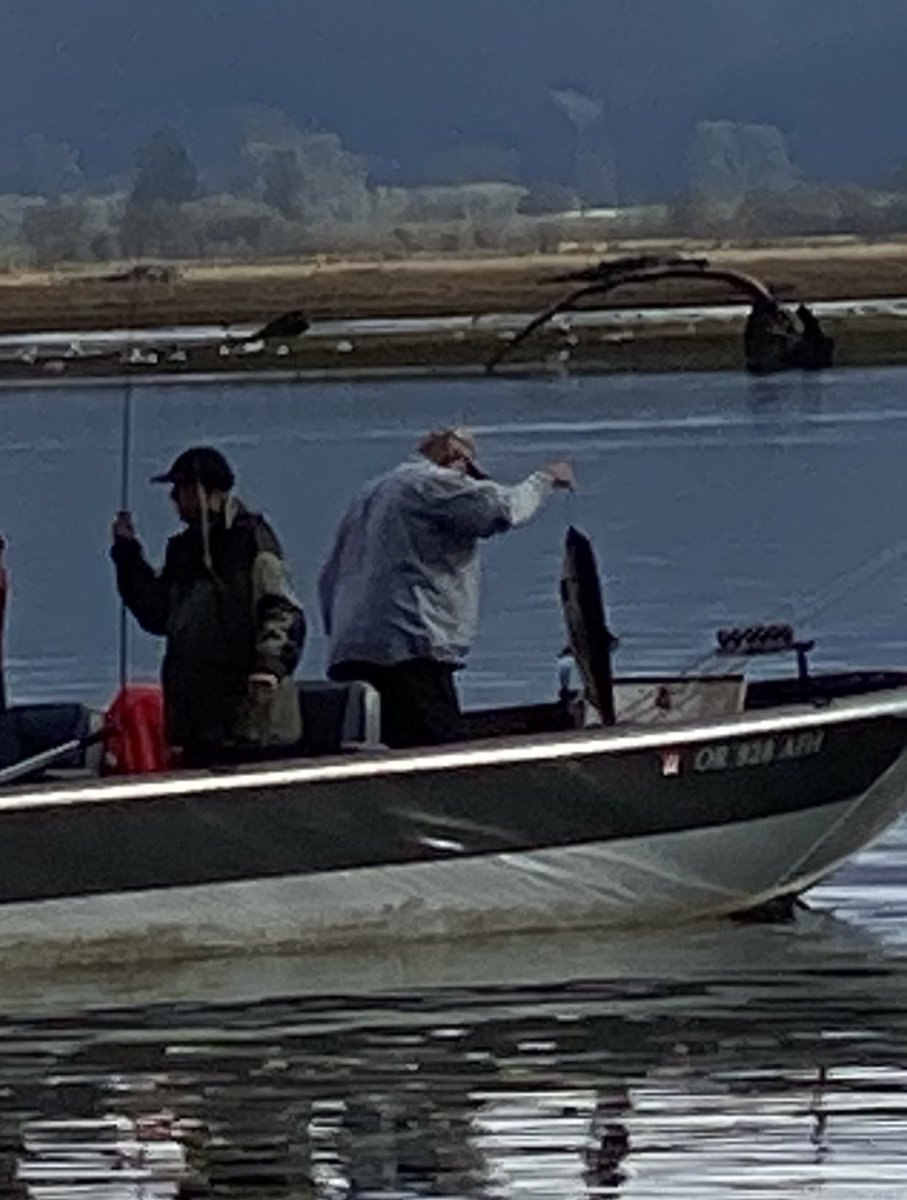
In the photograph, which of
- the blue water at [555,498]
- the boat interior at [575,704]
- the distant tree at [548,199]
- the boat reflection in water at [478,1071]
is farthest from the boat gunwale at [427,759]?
the distant tree at [548,199]

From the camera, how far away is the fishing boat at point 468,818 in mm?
16031

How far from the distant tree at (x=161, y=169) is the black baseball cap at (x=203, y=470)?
0.88 metres

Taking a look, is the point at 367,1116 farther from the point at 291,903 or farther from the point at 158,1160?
the point at 291,903

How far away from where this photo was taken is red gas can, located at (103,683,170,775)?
16391 mm

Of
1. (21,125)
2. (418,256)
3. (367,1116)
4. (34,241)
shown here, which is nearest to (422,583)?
(367,1116)

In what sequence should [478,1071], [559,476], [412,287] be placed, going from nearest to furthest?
[478,1071], [559,476], [412,287]

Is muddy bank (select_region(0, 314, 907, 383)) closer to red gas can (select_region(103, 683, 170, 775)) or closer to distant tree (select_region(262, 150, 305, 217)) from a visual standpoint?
distant tree (select_region(262, 150, 305, 217))

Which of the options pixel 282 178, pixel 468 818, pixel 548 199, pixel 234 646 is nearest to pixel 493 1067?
pixel 468 818

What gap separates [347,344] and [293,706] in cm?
8342

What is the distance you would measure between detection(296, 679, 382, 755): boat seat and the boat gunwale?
0.27 metres

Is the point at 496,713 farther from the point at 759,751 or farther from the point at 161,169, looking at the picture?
the point at 161,169

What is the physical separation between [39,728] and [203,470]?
1.27m

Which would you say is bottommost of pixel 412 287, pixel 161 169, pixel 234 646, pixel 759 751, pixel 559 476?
pixel 759 751

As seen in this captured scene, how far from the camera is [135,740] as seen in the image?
16.5 meters
